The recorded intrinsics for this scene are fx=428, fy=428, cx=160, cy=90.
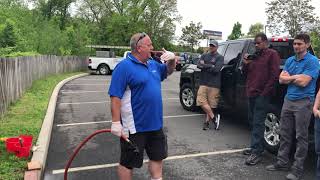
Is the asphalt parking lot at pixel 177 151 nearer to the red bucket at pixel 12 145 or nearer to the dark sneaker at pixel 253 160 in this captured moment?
the dark sneaker at pixel 253 160

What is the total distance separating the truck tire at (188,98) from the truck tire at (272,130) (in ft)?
11.9

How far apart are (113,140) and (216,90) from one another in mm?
2235

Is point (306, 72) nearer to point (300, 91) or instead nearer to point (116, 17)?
point (300, 91)

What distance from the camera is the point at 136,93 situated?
423 cm

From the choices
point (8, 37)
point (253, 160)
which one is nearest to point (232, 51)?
point (253, 160)

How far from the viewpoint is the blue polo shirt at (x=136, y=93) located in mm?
4160

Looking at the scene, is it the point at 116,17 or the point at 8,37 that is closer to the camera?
the point at 8,37

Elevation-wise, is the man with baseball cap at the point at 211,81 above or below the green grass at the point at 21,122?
above

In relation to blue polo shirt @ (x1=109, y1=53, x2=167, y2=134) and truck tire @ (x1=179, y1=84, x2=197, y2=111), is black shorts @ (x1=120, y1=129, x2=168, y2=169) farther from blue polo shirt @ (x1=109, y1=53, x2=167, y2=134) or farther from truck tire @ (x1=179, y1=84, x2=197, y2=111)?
truck tire @ (x1=179, y1=84, x2=197, y2=111)

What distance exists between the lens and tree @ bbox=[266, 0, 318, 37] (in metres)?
36.3

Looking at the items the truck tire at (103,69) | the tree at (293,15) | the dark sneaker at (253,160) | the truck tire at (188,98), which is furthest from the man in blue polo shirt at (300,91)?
the tree at (293,15)

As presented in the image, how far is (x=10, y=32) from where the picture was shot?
Answer: 19812 mm

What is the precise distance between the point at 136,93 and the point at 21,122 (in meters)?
4.86

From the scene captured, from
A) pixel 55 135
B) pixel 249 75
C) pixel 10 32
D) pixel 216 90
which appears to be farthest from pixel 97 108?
pixel 10 32
